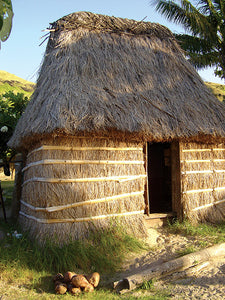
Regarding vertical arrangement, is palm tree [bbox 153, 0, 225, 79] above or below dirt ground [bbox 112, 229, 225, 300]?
above

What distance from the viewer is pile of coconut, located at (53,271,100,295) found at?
3.27 meters

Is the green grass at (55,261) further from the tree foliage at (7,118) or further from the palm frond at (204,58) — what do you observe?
the palm frond at (204,58)

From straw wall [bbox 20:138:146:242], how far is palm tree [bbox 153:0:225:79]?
6681mm

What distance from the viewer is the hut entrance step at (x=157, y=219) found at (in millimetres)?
5309

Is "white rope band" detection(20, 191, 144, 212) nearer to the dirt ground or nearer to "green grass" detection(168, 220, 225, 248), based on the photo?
the dirt ground

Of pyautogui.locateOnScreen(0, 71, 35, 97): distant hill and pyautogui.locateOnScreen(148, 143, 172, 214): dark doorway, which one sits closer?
pyautogui.locateOnScreen(148, 143, 172, 214): dark doorway

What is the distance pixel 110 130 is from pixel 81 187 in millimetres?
999

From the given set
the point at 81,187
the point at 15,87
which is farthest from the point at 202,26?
the point at 15,87

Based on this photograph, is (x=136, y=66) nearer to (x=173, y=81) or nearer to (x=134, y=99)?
(x=173, y=81)

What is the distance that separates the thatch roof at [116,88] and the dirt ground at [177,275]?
1750 mm

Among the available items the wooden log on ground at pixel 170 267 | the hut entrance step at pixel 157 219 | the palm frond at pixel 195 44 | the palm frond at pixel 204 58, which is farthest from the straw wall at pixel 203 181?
the palm frond at pixel 195 44

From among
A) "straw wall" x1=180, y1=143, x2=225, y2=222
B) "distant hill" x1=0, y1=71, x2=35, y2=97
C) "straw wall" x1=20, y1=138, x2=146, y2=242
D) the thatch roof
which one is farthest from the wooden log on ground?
"distant hill" x1=0, y1=71, x2=35, y2=97

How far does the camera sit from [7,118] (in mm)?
7066

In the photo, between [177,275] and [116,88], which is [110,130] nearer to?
[116,88]
